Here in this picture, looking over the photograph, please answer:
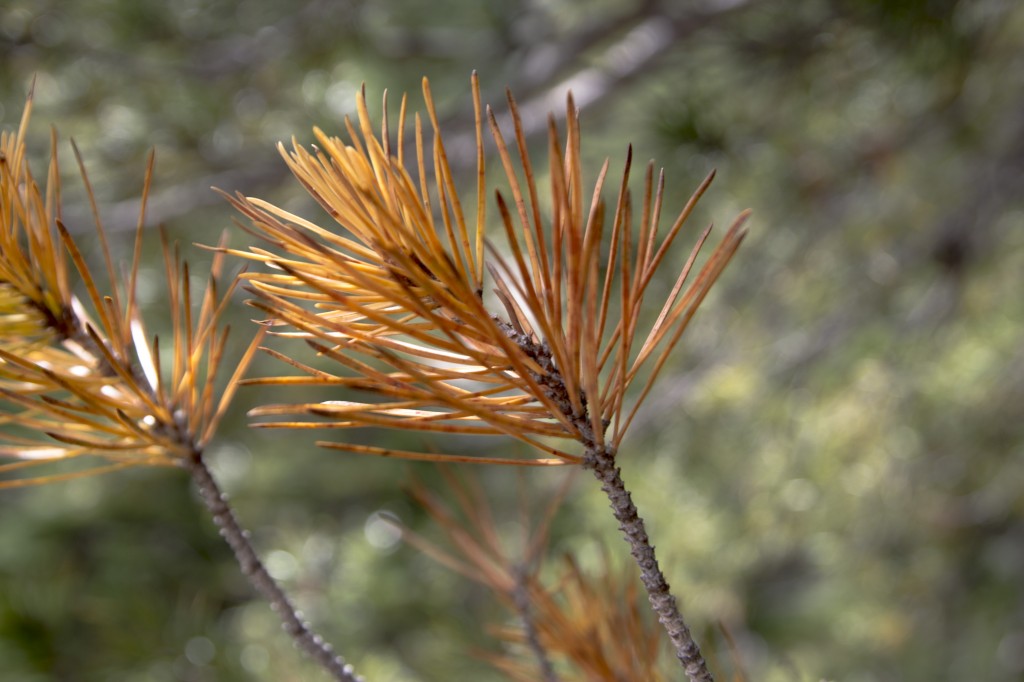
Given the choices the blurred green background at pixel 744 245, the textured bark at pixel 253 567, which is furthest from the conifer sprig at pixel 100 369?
the blurred green background at pixel 744 245

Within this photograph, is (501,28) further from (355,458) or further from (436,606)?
(355,458)

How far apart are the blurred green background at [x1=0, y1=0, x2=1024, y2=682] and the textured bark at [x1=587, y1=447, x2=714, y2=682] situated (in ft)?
1.88

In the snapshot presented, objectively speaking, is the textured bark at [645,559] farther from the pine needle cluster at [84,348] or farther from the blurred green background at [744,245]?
the blurred green background at [744,245]

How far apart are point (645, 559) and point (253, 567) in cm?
10

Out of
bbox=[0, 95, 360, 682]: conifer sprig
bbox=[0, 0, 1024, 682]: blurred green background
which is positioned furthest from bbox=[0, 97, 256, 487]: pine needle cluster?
bbox=[0, 0, 1024, 682]: blurred green background

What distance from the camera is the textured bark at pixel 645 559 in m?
0.17

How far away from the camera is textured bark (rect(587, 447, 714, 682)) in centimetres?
17

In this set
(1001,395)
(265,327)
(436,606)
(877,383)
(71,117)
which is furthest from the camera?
(436,606)

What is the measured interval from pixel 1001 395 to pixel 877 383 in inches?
11.0

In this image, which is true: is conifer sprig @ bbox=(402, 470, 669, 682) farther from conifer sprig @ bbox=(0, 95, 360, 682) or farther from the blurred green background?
the blurred green background

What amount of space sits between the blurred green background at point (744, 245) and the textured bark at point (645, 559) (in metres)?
0.57

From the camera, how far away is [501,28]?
1.15 meters

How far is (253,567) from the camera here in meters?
0.22

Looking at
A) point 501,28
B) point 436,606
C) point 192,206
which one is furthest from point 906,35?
point 436,606
